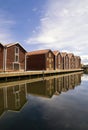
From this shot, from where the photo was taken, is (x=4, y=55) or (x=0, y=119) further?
(x=4, y=55)

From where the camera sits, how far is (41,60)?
200 feet

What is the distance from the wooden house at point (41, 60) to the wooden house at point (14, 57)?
13.5 meters

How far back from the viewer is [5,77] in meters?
33.7

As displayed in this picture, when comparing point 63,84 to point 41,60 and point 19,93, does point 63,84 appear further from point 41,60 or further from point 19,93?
point 41,60

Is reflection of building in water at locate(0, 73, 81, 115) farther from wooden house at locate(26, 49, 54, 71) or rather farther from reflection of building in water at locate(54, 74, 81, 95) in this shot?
wooden house at locate(26, 49, 54, 71)

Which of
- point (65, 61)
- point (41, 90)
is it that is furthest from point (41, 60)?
point (41, 90)

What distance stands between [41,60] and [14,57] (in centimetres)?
1733

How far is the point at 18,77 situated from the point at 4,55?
6409 mm

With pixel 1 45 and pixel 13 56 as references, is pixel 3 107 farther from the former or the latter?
pixel 13 56

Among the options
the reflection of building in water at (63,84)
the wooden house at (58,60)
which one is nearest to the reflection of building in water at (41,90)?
the reflection of building in water at (63,84)

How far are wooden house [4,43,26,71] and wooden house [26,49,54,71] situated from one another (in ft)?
44.4

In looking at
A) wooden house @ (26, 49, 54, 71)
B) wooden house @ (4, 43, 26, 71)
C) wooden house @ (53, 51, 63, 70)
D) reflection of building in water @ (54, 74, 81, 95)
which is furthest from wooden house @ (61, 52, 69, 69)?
reflection of building in water @ (54, 74, 81, 95)

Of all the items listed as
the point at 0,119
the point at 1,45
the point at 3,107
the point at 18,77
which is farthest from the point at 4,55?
the point at 0,119

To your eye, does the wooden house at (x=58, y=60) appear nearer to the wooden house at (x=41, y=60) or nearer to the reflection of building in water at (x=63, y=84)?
the wooden house at (x=41, y=60)
